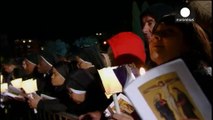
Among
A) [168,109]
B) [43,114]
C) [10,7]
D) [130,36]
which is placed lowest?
[43,114]

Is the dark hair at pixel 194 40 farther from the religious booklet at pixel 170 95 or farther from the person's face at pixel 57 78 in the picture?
the person's face at pixel 57 78

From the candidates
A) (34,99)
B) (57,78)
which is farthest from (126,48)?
(34,99)

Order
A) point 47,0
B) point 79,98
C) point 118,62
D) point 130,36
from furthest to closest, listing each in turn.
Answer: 1. point 47,0
2. point 79,98
3. point 130,36
4. point 118,62

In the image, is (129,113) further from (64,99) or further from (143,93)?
(64,99)

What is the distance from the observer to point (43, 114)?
5.19 metres

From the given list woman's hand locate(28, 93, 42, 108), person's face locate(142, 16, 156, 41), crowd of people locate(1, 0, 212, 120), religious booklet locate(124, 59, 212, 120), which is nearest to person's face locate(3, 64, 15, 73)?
crowd of people locate(1, 0, 212, 120)

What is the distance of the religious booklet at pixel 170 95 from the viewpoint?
4.49 ft

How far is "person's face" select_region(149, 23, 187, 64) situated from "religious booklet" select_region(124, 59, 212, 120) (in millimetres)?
293

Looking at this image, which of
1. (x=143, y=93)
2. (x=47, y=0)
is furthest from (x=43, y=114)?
(x=47, y=0)

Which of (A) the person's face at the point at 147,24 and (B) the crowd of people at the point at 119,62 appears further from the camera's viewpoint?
(A) the person's face at the point at 147,24

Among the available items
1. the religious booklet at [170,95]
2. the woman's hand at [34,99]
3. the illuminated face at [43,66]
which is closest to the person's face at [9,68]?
the illuminated face at [43,66]

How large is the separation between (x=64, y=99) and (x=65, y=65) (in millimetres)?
644

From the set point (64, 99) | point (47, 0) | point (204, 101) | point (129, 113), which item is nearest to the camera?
point (204, 101)

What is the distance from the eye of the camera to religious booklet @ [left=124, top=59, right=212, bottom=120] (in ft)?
4.49
